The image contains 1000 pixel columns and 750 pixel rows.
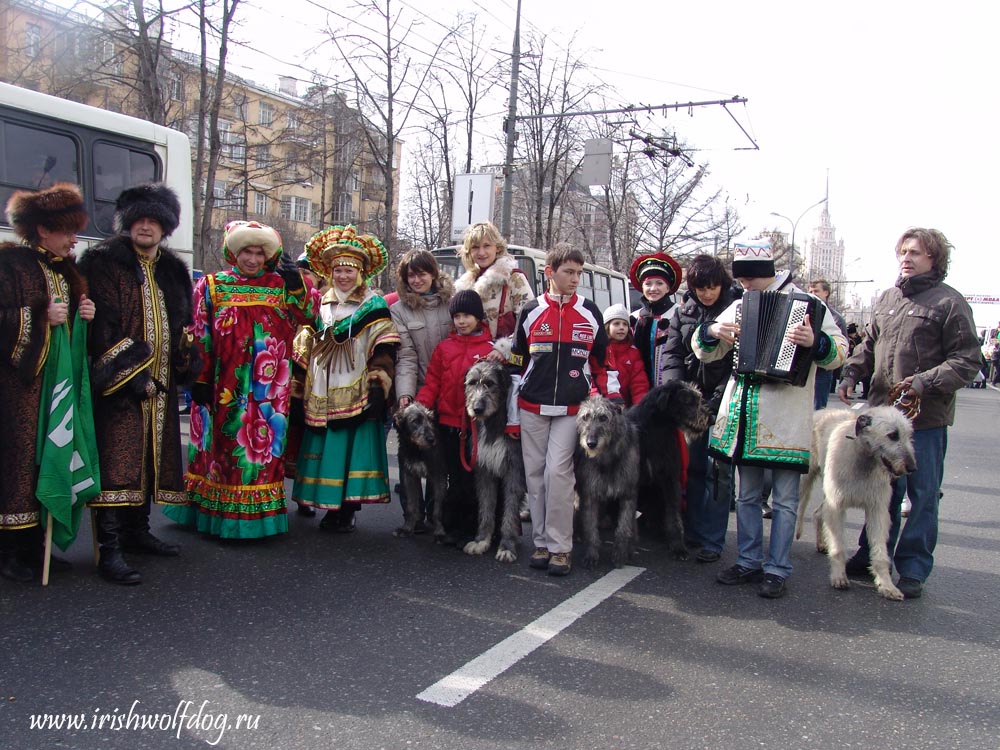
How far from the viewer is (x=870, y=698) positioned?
3547 millimetres

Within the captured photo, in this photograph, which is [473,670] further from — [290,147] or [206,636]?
[290,147]

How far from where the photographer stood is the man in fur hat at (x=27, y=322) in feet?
14.1

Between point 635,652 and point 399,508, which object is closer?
point 635,652

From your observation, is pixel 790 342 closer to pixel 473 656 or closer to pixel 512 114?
pixel 473 656

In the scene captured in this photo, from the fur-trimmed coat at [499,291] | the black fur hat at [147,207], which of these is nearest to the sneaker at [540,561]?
the fur-trimmed coat at [499,291]

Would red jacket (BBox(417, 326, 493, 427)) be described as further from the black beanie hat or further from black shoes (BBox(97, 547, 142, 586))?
black shoes (BBox(97, 547, 142, 586))

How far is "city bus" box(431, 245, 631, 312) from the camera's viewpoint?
59.7ft

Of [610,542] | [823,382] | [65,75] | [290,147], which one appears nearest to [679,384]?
[610,542]

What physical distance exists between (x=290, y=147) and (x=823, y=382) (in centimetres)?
2171

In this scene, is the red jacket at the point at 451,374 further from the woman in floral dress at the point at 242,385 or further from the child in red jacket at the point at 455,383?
the woman in floral dress at the point at 242,385

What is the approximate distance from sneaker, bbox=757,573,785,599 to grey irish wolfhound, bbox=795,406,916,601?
16.8 inches

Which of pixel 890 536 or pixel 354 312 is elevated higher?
pixel 354 312

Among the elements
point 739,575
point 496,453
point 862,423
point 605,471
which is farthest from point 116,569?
point 862,423

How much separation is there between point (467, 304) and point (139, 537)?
2.58 metres
